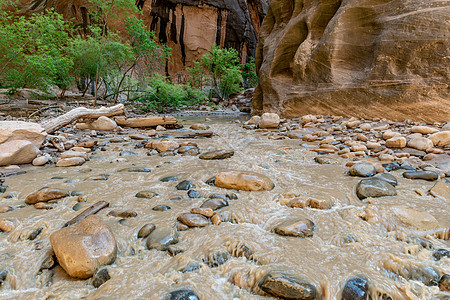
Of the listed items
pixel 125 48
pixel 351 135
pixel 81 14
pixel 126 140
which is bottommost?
pixel 126 140

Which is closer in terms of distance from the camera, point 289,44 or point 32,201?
point 32,201

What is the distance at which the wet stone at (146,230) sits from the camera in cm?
181

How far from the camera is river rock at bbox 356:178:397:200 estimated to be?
2375mm

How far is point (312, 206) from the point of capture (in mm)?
2252

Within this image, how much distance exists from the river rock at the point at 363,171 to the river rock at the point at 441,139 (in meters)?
2.03

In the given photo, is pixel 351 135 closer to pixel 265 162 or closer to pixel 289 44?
pixel 265 162

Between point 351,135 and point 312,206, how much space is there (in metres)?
3.90

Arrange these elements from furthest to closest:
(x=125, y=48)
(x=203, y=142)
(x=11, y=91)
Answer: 1. (x=125, y=48)
2. (x=11, y=91)
3. (x=203, y=142)

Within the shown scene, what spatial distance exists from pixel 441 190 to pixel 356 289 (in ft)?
6.48

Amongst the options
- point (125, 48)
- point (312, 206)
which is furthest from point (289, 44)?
point (312, 206)

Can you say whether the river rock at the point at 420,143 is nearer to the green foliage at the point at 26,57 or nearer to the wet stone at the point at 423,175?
the wet stone at the point at 423,175

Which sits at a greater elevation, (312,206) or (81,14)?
(81,14)

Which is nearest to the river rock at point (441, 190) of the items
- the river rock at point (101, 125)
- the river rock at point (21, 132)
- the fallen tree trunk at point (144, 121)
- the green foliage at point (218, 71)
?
the river rock at point (21, 132)

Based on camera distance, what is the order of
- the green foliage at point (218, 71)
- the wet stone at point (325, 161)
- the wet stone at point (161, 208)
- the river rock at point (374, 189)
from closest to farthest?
1. the wet stone at point (161, 208)
2. the river rock at point (374, 189)
3. the wet stone at point (325, 161)
4. the green foliage at point (218, 71)
